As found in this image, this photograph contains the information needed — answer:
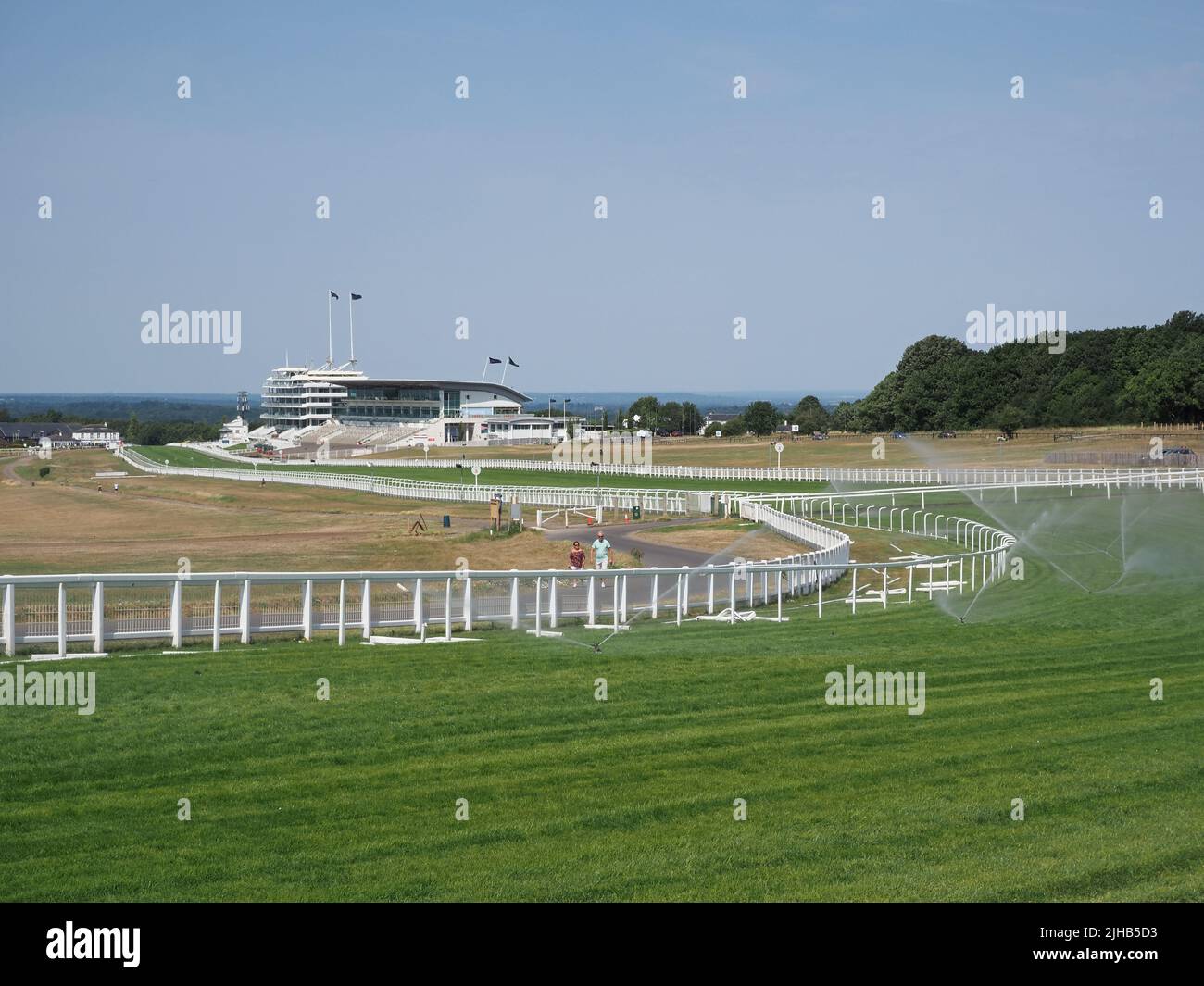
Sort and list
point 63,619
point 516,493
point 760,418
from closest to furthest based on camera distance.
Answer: point 63,619 → point 516,493 → point 760,418

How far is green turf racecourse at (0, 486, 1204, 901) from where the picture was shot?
8.11 metres

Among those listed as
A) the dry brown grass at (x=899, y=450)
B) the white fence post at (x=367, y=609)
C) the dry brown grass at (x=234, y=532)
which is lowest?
the dry brown grass at (x=234, y=532)

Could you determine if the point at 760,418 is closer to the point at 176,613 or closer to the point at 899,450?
the point at 899,450

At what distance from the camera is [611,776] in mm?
10469

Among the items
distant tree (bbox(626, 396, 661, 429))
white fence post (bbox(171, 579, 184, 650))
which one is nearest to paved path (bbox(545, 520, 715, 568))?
white fence post (bbox(171, 579, 184, 650))

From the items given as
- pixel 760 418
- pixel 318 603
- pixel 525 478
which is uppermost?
pixel 760 418

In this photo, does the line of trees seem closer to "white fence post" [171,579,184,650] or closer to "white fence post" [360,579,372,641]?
"white fence post" [360,579,372,641]

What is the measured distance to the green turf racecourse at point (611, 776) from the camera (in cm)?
811

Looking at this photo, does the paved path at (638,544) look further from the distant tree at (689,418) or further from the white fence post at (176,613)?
the distant tree at (689,418)

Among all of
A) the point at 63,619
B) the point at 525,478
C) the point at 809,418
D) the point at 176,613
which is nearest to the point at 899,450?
the point at 525,478

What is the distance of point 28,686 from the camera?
13477mm

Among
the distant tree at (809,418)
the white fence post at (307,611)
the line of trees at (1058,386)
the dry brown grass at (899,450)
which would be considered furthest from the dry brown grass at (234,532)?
the distant tree at (809,418)
